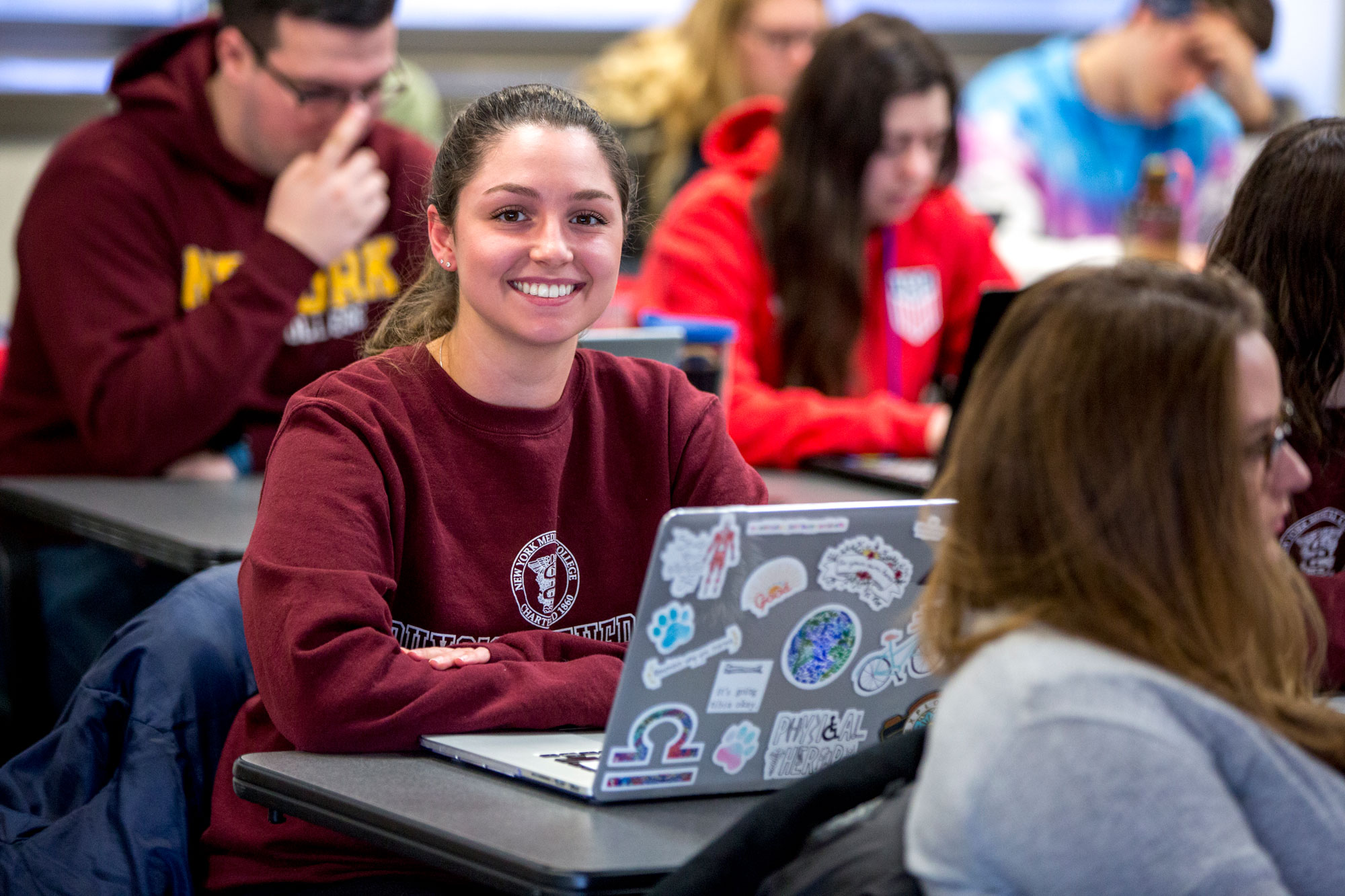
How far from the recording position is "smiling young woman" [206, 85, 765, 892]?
1.16m

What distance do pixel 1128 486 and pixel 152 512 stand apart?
1.35 m

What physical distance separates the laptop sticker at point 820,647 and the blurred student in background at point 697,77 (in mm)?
2718

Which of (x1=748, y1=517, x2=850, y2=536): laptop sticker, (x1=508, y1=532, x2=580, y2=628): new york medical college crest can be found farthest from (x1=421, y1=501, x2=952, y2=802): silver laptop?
(x1=508, y1=532, x2=580, y2=628): new york medical college crest

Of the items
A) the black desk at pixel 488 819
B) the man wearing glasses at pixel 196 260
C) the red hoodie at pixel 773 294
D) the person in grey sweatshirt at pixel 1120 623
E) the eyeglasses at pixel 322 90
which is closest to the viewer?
the person in grey sweatshirt at pixel 1120 623

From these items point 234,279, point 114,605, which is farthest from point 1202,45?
point 114,605

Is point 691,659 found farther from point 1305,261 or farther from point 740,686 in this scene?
point 1305,261

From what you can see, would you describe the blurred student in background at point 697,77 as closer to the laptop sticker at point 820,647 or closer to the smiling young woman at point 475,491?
the smiling young woman at point 475,491

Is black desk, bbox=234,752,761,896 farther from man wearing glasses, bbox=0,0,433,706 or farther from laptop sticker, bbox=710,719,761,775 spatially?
man wearing glasses, bbox=0,0,433,706

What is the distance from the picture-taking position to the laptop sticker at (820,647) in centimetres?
106

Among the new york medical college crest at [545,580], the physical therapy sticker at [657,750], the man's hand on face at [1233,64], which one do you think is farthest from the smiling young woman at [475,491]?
the man's hand on face at [1233,64]

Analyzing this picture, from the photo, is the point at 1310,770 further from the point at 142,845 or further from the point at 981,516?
the point at 142,845

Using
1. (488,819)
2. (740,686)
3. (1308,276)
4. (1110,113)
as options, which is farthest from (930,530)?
(1110,113)

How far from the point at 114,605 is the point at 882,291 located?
1.34 meters

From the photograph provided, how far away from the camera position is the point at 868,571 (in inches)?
42.2
